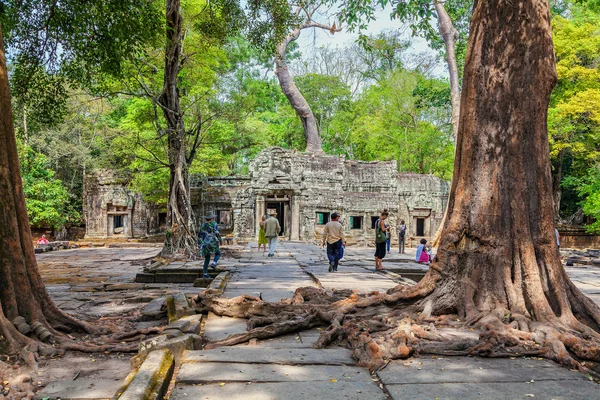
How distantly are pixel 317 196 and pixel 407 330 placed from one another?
21526mm

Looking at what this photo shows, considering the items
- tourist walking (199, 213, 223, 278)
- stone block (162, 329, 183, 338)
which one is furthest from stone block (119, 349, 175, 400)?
tourist walking (199, 213, 223, 278)

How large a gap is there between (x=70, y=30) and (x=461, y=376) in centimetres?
843

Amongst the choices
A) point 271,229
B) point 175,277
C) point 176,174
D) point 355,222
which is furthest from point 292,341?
point 355,222

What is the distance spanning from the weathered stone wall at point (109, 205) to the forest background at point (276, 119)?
0.91 metres

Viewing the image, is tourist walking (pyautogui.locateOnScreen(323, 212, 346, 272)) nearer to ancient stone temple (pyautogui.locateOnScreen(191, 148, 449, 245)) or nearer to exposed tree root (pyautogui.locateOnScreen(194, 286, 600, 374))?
exposed tree root (pyautogui.locateOnScreen(194, 286, 600, 374))

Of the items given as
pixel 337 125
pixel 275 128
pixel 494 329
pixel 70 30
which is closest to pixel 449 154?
pixel 337 125

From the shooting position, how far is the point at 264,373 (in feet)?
11.0

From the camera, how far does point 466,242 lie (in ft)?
16.2

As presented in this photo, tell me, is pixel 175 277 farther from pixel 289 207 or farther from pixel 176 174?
pixel 289 207

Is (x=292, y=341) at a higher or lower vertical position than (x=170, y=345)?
lower

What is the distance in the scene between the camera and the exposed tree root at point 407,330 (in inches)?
147

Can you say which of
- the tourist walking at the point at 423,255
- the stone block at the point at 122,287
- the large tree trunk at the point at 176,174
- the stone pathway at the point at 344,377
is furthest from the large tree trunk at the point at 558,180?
the stone pathway at the point at 344,377

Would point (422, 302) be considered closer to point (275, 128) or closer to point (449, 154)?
point (449, 154)

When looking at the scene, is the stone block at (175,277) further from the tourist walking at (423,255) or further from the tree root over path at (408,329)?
the tourist walking at (423,255)
